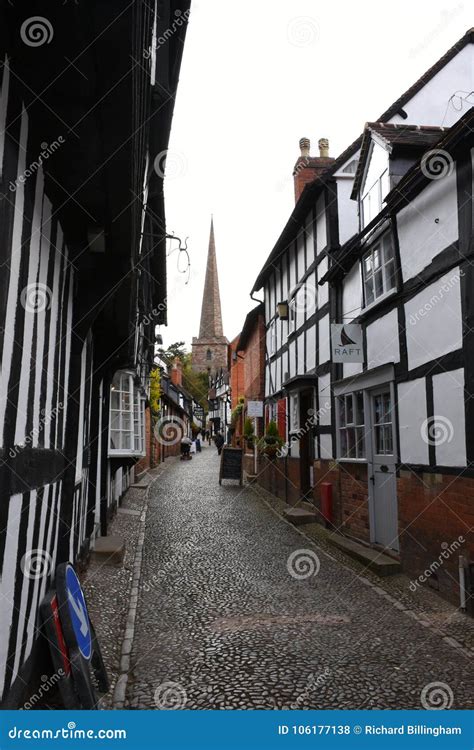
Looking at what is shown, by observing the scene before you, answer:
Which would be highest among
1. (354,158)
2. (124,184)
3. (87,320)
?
(354,158)

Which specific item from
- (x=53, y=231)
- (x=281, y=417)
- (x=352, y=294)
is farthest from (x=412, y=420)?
(x=281, y=417)

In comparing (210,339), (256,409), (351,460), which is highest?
(210,339)

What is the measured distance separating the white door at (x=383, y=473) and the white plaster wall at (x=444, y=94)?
4396 millimetres

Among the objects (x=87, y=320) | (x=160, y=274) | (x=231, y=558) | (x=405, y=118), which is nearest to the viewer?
(x=87, y=320)

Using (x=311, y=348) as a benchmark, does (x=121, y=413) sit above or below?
below

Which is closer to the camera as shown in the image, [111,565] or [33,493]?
[33,493]

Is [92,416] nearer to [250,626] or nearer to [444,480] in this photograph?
[250,626]

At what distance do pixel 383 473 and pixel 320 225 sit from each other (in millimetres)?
5255

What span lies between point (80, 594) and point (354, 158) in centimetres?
878

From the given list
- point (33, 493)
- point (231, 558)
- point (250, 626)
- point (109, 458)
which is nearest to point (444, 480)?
point (250, 626)

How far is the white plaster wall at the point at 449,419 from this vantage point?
5.59 metres

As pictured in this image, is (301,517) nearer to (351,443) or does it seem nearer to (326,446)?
(326,446)

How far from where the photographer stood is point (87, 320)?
5070 mm

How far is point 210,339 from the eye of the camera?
75562mm
